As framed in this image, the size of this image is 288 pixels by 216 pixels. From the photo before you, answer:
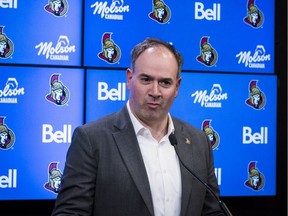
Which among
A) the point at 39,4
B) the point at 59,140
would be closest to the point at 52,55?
the point at 39,4

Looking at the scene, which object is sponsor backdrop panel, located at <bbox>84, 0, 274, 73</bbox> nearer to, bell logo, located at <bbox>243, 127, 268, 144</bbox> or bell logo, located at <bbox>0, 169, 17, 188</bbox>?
bell logo, located at <bbox>243, 127, 268, 144</bbox>

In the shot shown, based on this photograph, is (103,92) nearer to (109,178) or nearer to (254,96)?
(254,96)

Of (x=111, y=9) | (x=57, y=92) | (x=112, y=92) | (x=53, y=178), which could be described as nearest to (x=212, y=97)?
(x=112, y=92)

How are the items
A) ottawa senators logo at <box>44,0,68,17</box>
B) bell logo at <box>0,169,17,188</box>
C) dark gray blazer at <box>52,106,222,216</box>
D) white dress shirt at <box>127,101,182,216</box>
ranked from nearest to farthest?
dark gray blazer at <box>52,106,222,216</box> < white dress shirt at <box>127,101,182,216</box> < bell logo at <box>0,169,17,188</box> < ottawa senators logo at <box>44,0,68,17</box>

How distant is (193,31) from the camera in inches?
122

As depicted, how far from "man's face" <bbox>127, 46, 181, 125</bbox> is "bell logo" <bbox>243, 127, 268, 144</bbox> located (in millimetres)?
1434

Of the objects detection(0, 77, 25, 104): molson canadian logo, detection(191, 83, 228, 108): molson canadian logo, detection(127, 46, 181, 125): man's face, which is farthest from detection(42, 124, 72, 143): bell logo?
detection(127, 46, 181, 125): man's face

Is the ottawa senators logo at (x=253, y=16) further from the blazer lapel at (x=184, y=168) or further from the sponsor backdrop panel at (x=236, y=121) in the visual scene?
the blazer lapel at (x=184, y=168)

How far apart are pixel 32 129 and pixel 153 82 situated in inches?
51.1

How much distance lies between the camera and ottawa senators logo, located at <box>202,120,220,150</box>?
3078mm

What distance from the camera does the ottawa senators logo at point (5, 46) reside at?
2.82 metres

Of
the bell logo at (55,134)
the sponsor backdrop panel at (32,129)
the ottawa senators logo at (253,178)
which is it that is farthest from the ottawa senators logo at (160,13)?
the ottawa senators logo at (253,178)

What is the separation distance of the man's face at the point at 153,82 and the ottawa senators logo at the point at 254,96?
56.7 inches

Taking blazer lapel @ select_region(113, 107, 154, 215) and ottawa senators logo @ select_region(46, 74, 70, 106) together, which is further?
ottawa senators logo @ select_region(46, 74, 70, 106)
